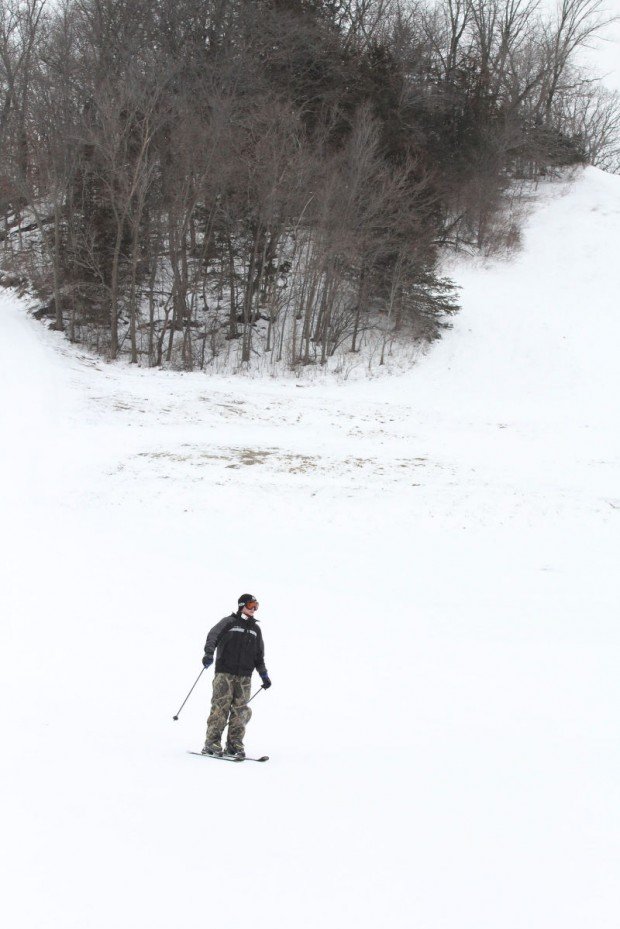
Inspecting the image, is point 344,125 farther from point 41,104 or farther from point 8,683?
point 8,683

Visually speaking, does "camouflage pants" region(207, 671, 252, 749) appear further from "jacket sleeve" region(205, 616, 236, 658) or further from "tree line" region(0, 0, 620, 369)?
"tree line" region(0, 0, 620, 369)

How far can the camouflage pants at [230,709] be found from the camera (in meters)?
7.34

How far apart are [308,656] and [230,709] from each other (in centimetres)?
305

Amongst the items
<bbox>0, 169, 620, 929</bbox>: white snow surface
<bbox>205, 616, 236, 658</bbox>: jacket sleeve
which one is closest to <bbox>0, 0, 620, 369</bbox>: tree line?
<bbox>0, 169, 620, 929</bbox>: white snow surface

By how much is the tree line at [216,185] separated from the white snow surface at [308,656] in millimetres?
6169

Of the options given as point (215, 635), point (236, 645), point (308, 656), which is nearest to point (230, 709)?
point (236, 645)

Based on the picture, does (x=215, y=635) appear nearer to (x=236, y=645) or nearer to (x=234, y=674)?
(x=236, y=645)

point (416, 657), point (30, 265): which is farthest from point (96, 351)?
point (416, 657)

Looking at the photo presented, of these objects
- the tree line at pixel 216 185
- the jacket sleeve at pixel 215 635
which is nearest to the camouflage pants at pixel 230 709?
the jacket sleeve at pixel 215 635

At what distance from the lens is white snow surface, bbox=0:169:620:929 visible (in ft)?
16.3

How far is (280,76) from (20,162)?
15.4 metres

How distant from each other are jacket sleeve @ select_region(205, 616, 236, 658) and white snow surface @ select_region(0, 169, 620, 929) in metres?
1.11

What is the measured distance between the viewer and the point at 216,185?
29.2 metres

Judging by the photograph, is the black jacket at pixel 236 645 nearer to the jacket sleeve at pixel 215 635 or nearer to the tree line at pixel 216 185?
the jacket sleeve at pixel 215 635
